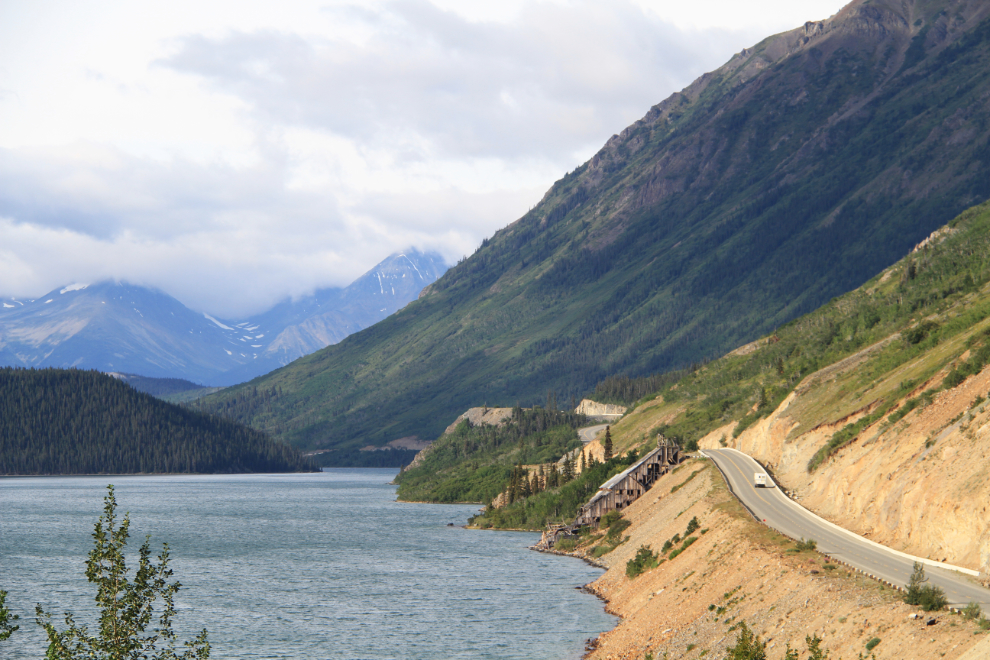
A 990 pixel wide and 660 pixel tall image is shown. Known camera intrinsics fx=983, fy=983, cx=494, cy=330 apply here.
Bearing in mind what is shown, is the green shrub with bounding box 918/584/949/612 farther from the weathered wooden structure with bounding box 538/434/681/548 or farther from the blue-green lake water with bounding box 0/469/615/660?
the weathered wooden structure with bounding box 538/434/681/548

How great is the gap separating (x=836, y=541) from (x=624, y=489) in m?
59.4

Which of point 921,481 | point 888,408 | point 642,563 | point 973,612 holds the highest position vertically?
point 888,408

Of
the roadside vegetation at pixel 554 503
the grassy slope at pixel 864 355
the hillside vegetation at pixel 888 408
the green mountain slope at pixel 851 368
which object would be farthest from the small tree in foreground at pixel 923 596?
the roadside vegetation at pixel 554 503

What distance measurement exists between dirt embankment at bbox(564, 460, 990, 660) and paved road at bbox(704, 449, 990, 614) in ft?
5.01

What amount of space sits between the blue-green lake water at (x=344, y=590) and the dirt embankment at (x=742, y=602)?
489cm

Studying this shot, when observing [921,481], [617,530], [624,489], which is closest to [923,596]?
[921,481]

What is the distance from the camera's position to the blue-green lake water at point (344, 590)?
241 feet

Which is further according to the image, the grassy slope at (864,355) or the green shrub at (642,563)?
the green shrub at (642,563)

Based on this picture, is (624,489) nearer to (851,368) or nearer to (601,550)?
(601,550)

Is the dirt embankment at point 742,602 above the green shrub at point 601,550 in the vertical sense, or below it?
above

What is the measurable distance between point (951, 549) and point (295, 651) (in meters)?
44.5

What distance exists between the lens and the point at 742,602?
59.5 m

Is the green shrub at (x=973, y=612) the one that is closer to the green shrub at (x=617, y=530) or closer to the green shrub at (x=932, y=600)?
the green shrub at (x=932, y=600)

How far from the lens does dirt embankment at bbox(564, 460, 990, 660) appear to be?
4209 cm
